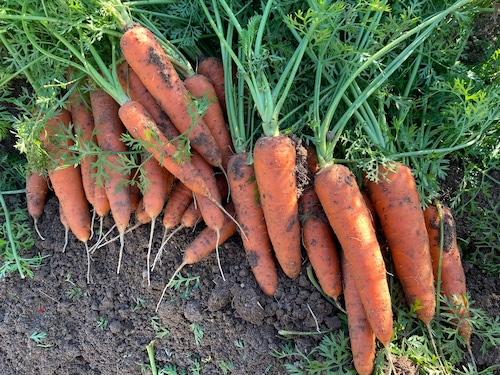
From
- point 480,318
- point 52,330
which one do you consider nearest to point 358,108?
point 480,318

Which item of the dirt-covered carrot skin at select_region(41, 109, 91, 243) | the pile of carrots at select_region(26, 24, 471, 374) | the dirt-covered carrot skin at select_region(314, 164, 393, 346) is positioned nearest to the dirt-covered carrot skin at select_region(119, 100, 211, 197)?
the pile of carrots at select_region(26, 24, 471, 374)

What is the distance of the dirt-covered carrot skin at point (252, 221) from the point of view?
2.30 metres

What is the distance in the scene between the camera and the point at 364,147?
2174 mm

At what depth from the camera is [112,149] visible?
2418 millimetres

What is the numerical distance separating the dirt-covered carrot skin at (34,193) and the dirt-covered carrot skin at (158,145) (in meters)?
0.77

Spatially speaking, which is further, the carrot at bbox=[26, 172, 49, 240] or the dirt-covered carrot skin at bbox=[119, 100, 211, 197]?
the carrot at bbox=[26, 172, 49, 240]

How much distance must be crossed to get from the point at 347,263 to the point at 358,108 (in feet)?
2.60

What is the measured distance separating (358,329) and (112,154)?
1533mm

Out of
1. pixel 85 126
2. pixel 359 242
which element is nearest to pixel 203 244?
pixel 359 242

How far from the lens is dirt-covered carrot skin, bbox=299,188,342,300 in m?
2.25

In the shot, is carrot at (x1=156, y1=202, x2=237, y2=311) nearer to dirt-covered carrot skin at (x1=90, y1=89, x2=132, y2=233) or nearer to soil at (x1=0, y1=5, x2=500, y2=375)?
soil at (x1=0, y1=5, x2=500, y2=375)

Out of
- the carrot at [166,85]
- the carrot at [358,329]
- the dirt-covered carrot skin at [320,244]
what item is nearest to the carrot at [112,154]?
the carrot at [166,85]

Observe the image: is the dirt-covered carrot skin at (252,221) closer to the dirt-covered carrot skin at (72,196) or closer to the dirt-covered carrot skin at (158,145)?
the dirt-covered carrot skin at (158,145)

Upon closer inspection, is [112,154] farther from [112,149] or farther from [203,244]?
[203,244]
